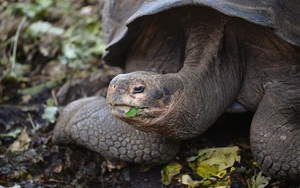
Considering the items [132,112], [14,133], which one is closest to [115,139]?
[132,112]

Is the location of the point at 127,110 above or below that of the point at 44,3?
above

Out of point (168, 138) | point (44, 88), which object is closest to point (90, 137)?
point (168, 138)

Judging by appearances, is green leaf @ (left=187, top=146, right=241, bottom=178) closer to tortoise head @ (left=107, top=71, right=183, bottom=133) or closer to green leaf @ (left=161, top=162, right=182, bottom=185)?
green leaf @ (left=161, top=162, right=182, bottom=185)

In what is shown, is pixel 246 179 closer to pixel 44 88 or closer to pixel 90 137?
pixel 90 137

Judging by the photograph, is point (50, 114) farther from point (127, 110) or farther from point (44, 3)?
point (44, 3)

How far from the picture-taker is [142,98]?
2482mm

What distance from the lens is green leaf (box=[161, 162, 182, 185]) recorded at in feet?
9.97

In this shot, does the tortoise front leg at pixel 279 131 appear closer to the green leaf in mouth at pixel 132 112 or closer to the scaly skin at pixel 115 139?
the scaly skin at pixel 115 139

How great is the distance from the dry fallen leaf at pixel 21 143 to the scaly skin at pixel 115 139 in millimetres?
466

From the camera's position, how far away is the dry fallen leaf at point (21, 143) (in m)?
3.52

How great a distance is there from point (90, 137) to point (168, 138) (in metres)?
0.49

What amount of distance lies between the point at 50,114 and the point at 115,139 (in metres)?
1.06

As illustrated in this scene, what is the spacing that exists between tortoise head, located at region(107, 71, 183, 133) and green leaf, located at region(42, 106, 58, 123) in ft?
4.72

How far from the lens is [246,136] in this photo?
11.1 feet
